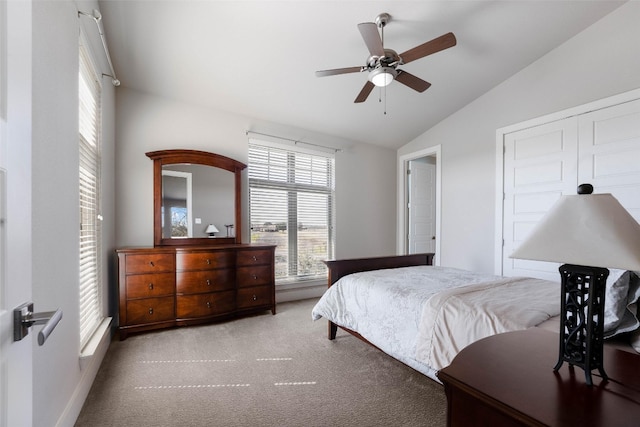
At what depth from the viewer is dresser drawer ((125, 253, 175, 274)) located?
2.86m

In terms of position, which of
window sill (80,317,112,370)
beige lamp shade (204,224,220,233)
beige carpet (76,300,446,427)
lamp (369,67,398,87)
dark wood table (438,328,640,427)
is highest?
lamp (369,67,398,87)

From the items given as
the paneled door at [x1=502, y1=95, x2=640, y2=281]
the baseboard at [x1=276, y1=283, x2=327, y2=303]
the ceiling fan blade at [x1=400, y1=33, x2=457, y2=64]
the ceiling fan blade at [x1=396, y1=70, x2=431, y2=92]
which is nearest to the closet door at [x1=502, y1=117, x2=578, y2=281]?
the paneled door at [x1=502, y1=95, x2=640, y2=281]

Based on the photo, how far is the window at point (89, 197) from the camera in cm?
210

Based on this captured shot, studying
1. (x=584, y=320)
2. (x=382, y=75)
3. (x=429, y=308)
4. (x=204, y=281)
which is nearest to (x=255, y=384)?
(x=429, y=308)

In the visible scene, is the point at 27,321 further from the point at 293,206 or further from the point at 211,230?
the point at 293,206

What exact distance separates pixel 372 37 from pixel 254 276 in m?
2.70

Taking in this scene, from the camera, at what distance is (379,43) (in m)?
2.16

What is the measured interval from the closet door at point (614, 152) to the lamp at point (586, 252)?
2.77 metres

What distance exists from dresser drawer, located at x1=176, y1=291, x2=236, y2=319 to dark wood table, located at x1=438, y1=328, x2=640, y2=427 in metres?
2.77

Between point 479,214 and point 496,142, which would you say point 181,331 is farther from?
point 496,142

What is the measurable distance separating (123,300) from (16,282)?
101 inches

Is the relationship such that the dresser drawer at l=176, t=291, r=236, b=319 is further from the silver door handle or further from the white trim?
the white trim

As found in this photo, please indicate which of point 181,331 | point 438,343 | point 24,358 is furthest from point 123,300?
point 438,343

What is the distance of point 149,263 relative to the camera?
9.61ft
